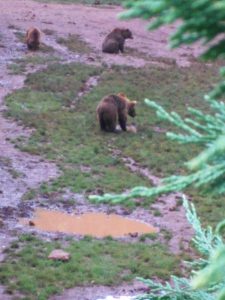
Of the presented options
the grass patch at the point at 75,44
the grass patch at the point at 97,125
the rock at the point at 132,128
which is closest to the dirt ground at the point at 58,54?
the grass patch at the point at 75,44

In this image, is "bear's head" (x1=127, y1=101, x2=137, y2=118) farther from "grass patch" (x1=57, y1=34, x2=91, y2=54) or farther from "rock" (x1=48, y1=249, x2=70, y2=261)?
"rock" (x1=48, y1=249, x2=70, y2=261)

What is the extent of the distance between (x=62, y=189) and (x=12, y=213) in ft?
4.12

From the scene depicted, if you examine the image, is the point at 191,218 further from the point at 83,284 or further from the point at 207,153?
the point at 83,284

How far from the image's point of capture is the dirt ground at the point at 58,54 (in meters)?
9.84

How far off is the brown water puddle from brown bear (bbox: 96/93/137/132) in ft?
13.4

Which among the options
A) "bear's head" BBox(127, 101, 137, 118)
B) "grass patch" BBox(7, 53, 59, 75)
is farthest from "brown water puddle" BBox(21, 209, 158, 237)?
"grass patch" BBox(7, 53, 59, 75)

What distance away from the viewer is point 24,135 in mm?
13562

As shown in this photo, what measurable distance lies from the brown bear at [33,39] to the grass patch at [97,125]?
4.57ft

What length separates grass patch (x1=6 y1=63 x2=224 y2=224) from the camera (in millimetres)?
11625

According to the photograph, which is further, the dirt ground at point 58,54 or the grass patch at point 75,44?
the grass patch at point 75,44

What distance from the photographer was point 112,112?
14.0m

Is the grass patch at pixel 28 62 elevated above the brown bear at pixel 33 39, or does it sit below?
below

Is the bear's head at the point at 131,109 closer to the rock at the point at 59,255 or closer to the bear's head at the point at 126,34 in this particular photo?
the rock at the point at 59,255

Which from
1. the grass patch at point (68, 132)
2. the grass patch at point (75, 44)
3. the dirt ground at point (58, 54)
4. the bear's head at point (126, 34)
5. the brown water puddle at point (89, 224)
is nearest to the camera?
the brown water puddle at point (89, 224)
